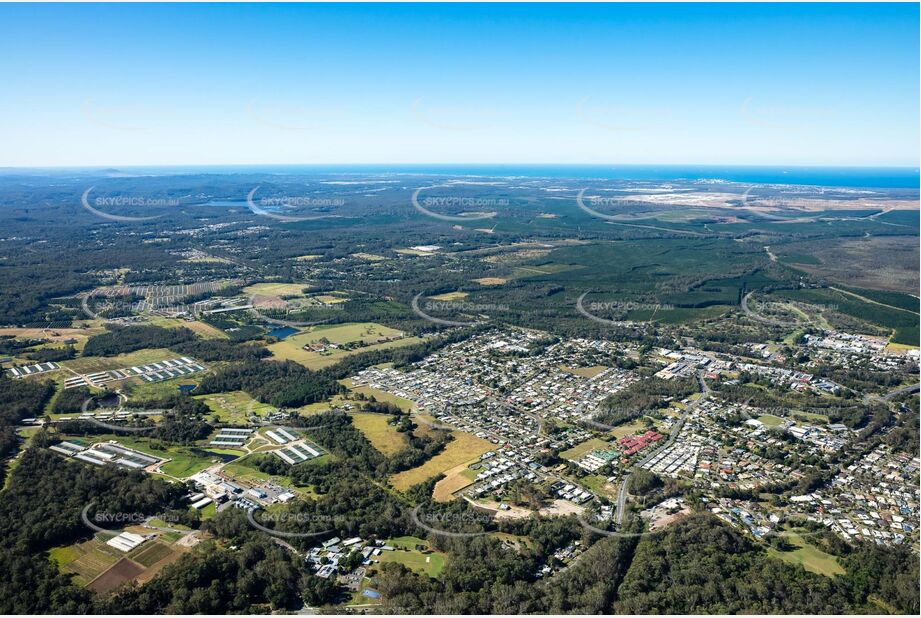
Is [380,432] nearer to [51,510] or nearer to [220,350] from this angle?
[51,510]

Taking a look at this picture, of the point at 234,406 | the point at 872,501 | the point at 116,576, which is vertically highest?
the point at 872,501

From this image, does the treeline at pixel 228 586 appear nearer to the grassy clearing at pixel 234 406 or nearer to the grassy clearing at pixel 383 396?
the grassy clearing at pixel 234 406

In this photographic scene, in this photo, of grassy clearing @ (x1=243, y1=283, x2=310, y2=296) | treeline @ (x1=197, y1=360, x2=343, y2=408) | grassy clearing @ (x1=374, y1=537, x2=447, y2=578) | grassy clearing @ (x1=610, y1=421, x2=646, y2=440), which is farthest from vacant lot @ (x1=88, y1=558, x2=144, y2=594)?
grassy clearing @ (x1=243, y1=283, x2=310, y2=296)

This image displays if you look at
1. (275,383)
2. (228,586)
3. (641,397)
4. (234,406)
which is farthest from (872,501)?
(234,406)

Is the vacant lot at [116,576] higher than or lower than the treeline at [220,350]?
higher

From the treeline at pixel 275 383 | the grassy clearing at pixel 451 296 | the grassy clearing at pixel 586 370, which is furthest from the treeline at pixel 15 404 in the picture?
the grassy clearing at pixel 451 296

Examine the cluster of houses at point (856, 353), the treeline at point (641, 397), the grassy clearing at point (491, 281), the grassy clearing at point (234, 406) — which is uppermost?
the cluster of houses at point (856, 353)

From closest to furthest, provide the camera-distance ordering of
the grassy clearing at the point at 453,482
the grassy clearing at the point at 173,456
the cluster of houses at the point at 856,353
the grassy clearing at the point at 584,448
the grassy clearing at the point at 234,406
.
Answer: the grassy clearing at the point at 453,482 → the grassy clearing at the point at 173,456 → the grassy clearing at the point at 584,448 → the grassy clearing at the point at 234,406 → the cluster of houses at the point at 856,353
